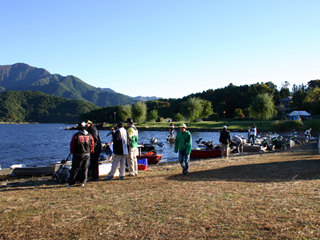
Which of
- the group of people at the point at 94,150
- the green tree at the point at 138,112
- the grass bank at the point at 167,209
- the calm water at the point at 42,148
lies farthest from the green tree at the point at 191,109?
the grass bank at the point at 167,209

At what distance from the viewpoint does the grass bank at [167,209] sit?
15.2 ft

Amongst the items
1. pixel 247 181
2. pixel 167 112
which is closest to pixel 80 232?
pixel 247 181

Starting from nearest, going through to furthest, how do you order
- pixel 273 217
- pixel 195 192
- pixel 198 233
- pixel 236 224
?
pixel 198 233 → pixel 236 224 → pixel 273 217 → pixel 195 192

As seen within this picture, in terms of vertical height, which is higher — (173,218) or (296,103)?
(296,103)

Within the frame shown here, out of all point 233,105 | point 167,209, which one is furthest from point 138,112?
point 167,209

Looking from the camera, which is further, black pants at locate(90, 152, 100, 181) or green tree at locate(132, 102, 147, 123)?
green tree at locate(132, 102, 147, 123)

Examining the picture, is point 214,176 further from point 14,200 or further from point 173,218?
point 14,200

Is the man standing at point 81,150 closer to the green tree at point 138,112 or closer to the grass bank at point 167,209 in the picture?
the grass bank at point 167,209

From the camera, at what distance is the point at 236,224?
4.91 metres

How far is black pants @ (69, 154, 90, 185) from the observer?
8391mm

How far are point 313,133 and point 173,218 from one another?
1790 inches

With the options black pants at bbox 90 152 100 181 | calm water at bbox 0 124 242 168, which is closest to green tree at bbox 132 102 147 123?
calm water at bbox 0 124 242 168

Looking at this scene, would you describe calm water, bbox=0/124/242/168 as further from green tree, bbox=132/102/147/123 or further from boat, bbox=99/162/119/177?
green tree, bbox=132/102/147/123

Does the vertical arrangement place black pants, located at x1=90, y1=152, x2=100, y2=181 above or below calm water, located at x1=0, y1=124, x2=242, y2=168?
above
